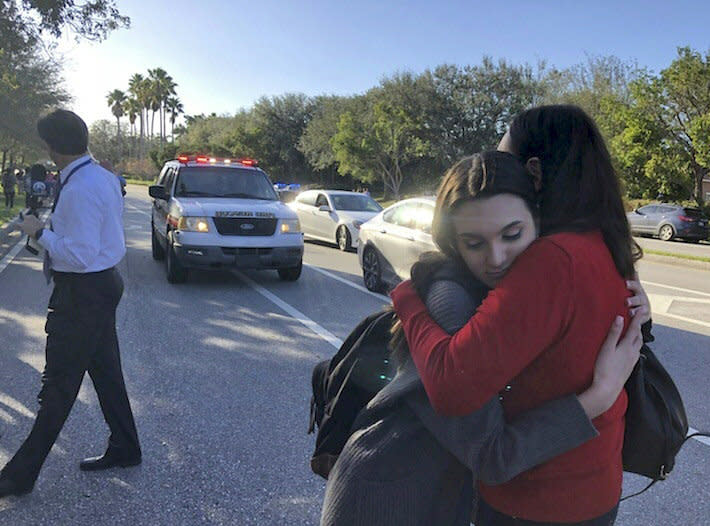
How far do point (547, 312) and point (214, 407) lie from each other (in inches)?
141

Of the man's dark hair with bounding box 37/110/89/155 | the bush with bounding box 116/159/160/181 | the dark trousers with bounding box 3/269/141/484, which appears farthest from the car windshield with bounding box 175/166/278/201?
the bush with bounding box 116/159/160/181

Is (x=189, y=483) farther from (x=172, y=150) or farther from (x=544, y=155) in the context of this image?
(x=172, y=150)

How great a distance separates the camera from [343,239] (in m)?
14.5

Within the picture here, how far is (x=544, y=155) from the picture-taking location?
1.38 m

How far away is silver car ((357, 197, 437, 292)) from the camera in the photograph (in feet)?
27.3

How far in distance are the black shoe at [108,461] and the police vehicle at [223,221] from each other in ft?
17.8

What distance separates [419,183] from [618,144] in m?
18.5

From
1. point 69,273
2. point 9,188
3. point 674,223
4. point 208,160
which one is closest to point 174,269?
point 208,160

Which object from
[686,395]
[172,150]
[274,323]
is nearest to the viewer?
[686,395]

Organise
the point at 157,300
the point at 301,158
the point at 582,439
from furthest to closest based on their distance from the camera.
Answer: the point at 301,158 < the point at 157,300 < the point at 582,439

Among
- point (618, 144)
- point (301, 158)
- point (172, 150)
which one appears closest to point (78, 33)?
point (618, 144)

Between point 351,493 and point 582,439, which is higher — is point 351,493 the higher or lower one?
the lower one

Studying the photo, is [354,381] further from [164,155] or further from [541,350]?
[164,155]

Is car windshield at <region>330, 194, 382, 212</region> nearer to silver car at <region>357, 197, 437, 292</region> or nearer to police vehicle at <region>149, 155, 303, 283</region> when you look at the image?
police vehicle at <region>149, 155, 303, 283</region>
